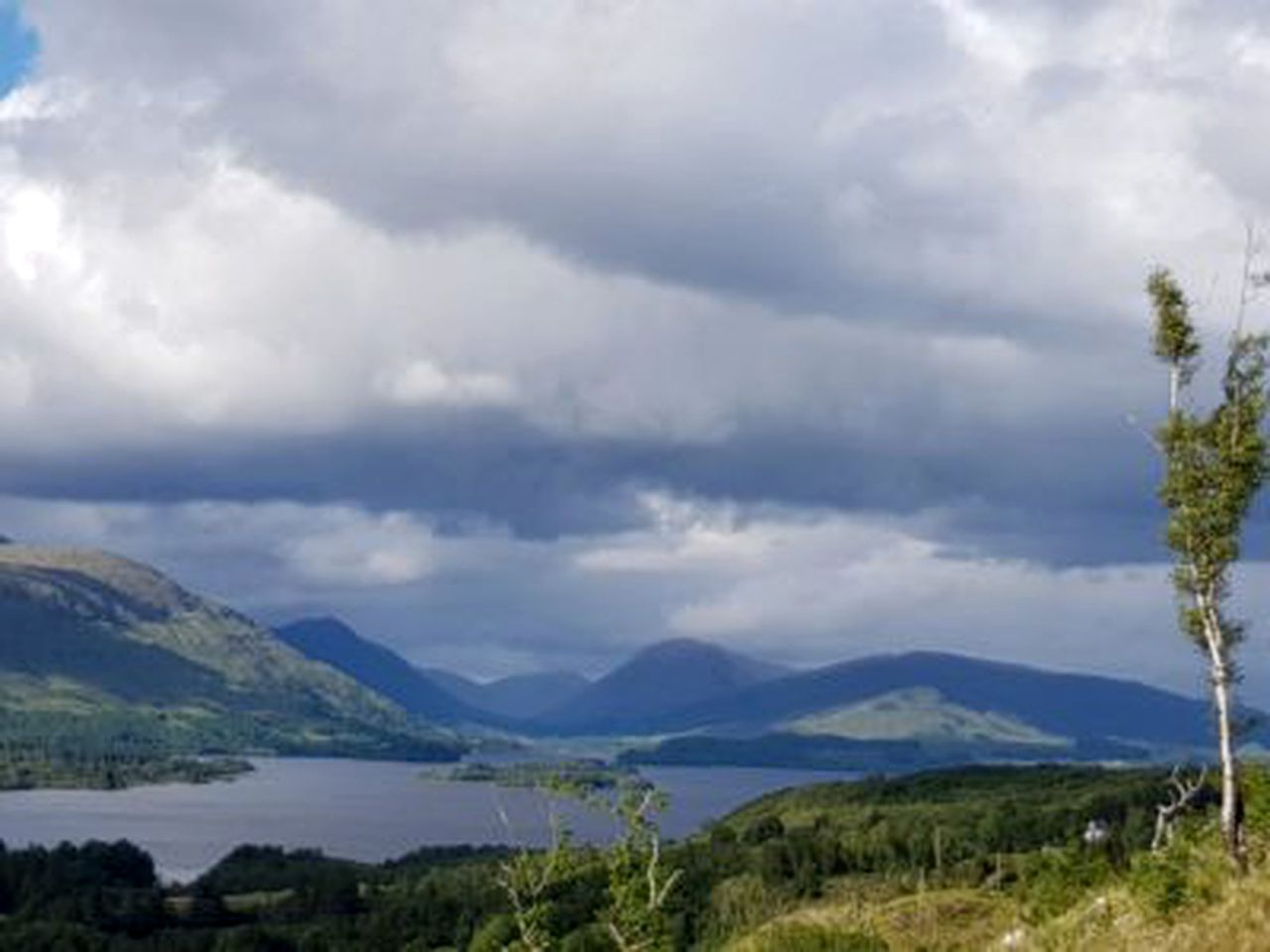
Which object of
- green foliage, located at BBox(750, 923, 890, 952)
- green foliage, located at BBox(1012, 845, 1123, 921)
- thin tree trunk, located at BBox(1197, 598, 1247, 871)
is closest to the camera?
thin tree trunk, located at BBox(1197, 598, 1247, 871)

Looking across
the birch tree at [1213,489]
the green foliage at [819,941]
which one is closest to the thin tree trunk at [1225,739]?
the birch tree at [1213,489]

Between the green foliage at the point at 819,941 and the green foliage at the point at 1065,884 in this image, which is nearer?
the green foliage at the point at 1065,884

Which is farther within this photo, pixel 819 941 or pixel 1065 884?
pixel 819 941

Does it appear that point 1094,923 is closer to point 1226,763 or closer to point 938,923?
point 1226,763

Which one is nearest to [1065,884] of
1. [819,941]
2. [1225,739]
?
[1225,739]

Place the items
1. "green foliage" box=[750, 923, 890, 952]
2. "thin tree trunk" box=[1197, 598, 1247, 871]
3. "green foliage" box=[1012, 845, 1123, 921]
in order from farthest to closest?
1. "green foliage" box=[750, 923, 890, 952]
2. "green foliage" box=[1012, 845, 1123, 921]
3. "thin tree trunk" box=[1197, 598, 1247, 871]

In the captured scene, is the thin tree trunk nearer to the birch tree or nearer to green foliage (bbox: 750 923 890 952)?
the birch tree

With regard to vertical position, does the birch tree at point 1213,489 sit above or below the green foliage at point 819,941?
above

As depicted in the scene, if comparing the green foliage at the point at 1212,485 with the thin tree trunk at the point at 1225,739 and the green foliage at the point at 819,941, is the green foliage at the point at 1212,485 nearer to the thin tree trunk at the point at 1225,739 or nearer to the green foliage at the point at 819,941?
the thin tree trunk at the point at 1225,739

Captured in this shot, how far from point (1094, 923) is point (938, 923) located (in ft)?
496

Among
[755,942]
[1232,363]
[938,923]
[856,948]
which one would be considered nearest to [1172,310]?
[1232,363]

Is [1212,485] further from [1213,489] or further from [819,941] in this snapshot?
[819,941]

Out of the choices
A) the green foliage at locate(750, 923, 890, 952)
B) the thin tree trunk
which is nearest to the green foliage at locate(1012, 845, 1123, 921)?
the thin tree trunk

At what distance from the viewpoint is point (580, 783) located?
8212 cm
